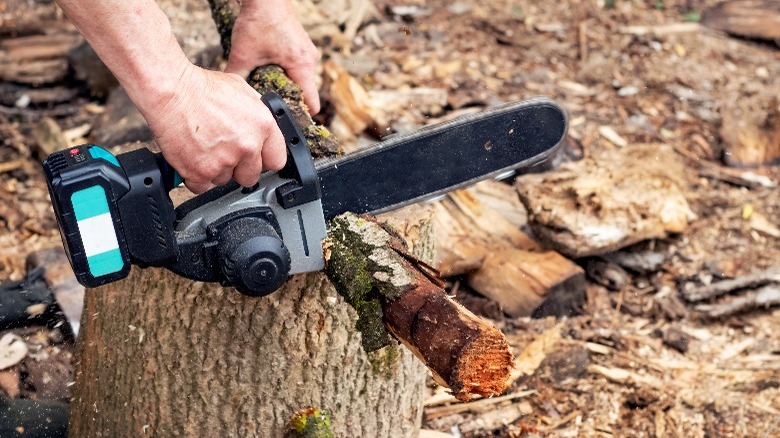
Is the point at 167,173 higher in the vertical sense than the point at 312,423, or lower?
higher

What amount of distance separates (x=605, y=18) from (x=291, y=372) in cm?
409

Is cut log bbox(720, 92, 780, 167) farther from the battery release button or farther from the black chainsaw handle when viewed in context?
the battery release button

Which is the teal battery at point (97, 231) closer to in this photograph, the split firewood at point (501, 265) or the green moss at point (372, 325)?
the green moss at point (372, 325)

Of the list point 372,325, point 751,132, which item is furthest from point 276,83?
point 751,132

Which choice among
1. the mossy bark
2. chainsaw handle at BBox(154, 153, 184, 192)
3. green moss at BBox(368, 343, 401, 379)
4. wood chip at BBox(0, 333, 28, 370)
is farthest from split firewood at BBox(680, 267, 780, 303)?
wood chip at BBox(0, 333, 28, 370)

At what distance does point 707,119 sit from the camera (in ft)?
14.3

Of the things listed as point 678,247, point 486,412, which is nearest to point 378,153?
point 486,412

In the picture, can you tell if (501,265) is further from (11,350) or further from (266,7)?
(11,350)

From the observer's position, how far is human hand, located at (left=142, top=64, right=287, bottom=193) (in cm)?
168

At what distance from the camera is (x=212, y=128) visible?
5.56 ft

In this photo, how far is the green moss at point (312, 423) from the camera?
2.04 meters

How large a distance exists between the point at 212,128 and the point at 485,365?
0.73 meters

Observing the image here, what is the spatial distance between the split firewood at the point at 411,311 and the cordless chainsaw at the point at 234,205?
9 cm

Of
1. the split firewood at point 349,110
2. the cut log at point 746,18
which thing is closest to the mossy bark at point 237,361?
the split firewood at point 349,110
